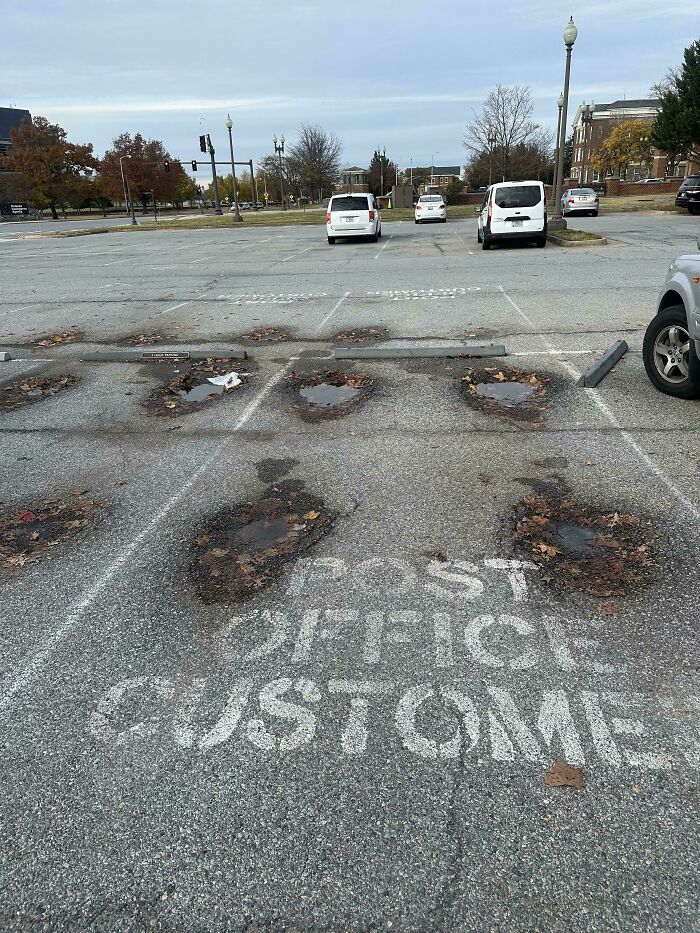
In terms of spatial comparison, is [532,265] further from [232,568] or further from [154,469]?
[232,568]

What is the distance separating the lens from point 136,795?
2449 mm

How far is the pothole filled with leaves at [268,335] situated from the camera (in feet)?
32.6

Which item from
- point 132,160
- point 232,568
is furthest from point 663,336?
point 132,160

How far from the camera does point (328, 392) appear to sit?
7.35m

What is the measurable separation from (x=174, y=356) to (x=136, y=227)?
47.0m

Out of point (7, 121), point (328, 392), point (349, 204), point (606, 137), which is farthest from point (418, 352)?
point (7, 121)

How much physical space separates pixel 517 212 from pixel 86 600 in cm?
2133

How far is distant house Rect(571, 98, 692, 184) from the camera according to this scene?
107 metres

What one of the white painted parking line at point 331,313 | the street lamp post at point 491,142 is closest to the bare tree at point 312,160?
the street lamp post at point 491,142

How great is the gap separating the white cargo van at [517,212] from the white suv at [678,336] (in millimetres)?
16270

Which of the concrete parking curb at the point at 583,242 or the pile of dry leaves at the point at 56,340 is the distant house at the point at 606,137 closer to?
the concrete parking curb at the point at 583,242

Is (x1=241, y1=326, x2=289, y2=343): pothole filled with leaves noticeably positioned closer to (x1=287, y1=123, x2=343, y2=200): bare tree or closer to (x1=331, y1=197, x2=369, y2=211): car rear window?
(x1=331, y1=197, x2=369, y2=211): car rear window

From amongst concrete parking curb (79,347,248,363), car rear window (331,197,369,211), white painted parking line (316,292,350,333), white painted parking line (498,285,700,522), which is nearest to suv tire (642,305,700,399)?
white painted parking line (498,285,700,522)

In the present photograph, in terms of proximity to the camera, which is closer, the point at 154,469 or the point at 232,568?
the point at 232,568
